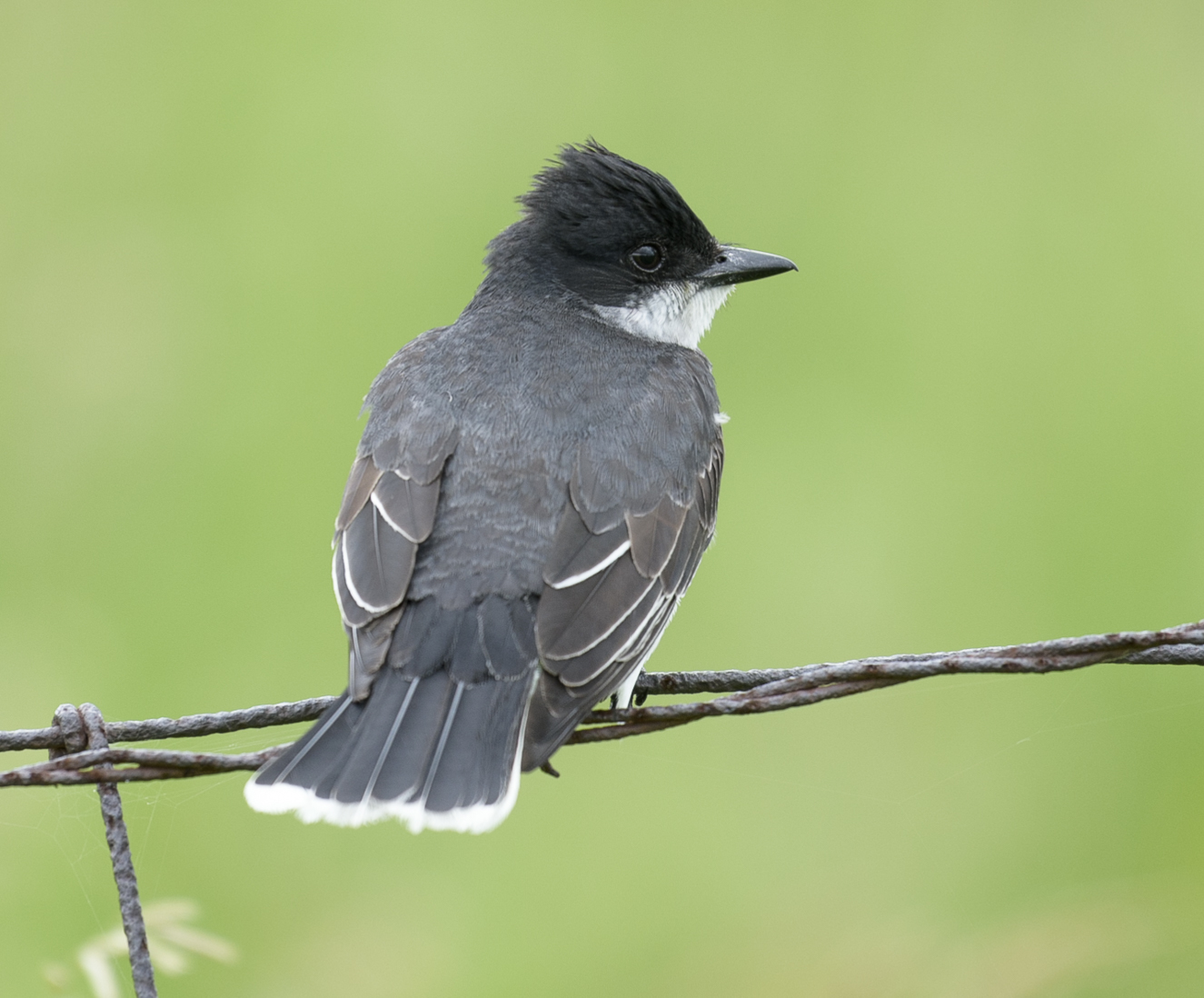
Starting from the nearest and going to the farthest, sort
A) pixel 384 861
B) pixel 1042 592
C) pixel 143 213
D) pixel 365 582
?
pixel 365 582 < pixel 384 861 < pixel 1042 592 < pixel 143 213

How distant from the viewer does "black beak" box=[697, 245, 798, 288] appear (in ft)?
16.4

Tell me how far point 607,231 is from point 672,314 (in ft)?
1.10

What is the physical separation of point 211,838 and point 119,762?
257 centimetres

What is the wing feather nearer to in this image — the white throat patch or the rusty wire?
the rusty wire

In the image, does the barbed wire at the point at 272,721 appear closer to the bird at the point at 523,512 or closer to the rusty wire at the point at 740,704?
the rusty wire at the point at 740,704

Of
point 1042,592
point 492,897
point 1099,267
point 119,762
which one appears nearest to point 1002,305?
point 1099,267

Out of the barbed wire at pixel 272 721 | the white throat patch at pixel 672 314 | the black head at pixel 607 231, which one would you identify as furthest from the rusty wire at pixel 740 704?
the black head at pixel 607 231

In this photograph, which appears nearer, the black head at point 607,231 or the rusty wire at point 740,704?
the rusty wire at point 740,704

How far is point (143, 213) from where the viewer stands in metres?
6.94

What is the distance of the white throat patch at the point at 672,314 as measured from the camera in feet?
15.9

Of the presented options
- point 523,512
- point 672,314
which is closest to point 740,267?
point 672,314

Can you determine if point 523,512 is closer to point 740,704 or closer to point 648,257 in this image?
point 740,704

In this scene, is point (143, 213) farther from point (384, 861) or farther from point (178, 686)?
point (384, 861)

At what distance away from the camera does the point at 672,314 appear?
493cm
